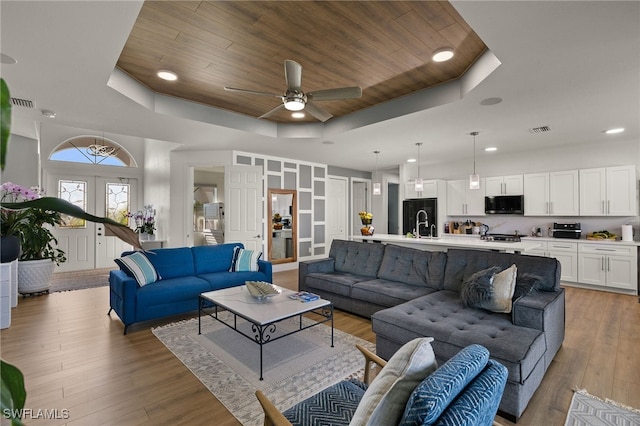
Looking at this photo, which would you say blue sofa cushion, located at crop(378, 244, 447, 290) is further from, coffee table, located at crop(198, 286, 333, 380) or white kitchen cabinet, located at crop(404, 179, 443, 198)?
white kitchen cabinet, located at crop(404, 179, 443, 198)

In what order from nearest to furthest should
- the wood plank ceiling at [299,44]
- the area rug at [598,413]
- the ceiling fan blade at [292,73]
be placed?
the area rug at [598,413] → the wood plank ceiling at [299,44] → the ceiling fan blade at [292,73]

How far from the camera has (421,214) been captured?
24.3 feet

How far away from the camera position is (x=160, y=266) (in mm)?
4047

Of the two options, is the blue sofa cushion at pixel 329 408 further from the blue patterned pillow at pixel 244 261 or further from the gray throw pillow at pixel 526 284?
the blue patterned pillow at pixel 244 261

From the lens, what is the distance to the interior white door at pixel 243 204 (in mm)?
6004

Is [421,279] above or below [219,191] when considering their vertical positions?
below

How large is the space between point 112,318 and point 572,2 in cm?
530

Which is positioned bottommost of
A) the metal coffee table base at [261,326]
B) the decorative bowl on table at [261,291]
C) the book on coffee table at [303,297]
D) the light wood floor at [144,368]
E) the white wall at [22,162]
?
the light wood floor at [144,368]

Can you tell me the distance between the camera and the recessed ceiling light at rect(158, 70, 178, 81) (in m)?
3.26

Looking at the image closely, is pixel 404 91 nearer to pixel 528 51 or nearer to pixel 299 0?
pixel 528 51

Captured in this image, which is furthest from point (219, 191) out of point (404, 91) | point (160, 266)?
point (404, 91)

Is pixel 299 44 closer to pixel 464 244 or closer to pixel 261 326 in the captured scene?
pixel 261 326

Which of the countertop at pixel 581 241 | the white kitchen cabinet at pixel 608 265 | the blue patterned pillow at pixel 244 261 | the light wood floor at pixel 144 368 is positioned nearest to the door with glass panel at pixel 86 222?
the light wood floor at pixel 144 368

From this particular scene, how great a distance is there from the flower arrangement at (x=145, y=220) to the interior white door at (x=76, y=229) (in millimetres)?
1096
